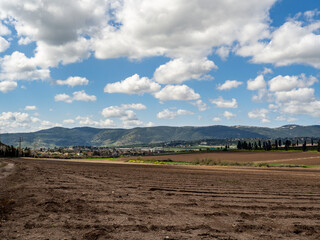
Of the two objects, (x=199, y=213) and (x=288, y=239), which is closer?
(x=288, y=239)

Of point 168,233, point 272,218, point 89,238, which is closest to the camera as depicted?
point 89,238

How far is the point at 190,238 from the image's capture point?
10203 mm

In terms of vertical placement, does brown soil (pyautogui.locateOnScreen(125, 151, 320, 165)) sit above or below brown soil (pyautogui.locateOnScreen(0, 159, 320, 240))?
below

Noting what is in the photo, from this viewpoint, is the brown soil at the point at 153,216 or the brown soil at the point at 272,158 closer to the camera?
the brown soil at the point at 153,216

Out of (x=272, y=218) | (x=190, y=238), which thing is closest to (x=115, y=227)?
(x=190, y=238)

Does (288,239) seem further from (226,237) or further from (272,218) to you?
(272,218)

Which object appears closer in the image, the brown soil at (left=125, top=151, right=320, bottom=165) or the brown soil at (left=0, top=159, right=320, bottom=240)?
the brown soil at (left=0, top=159, right=320, bottom=240)

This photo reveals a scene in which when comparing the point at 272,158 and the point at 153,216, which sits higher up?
the point at 153,216

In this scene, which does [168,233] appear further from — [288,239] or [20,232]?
[20,232]

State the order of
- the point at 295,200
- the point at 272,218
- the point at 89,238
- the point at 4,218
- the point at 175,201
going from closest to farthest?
the point at 89,238, the point at 4,218, the point at 272,218, the point at 175,201, the point at 295,200

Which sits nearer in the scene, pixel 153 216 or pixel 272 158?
pixel 153 216

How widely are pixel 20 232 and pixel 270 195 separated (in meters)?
17.1

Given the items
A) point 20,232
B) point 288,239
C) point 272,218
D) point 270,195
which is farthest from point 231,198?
point 20,232

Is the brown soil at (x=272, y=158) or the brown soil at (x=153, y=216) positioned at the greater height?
the brown soil at (x=153, y=216)
